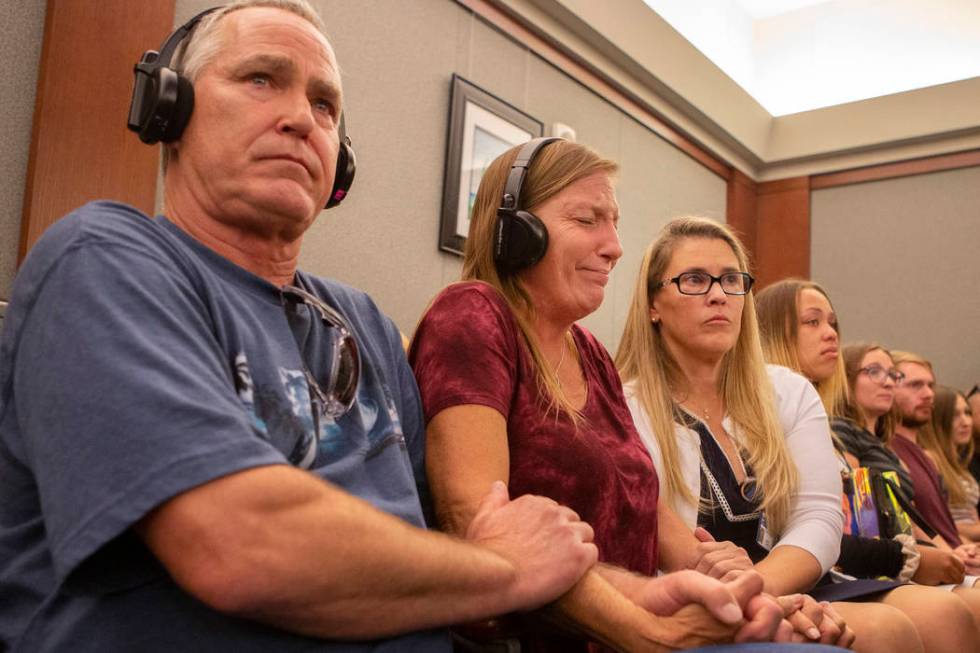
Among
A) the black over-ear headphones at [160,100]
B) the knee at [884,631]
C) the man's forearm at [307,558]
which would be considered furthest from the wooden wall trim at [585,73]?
the man's forearm at [307,558]

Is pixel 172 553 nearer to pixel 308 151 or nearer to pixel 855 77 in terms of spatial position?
pixel 308 151

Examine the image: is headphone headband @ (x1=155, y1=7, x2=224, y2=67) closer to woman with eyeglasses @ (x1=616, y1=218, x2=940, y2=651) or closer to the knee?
woman with eyeglasses @ (x1=616, y1=218, x2=940, y2=651)

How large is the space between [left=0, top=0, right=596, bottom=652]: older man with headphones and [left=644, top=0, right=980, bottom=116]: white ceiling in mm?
3543

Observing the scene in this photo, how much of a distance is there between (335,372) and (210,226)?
231mm

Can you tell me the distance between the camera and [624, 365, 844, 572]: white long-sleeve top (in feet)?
5.36

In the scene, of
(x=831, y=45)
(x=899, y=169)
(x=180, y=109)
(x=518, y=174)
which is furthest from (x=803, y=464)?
(x=831, y=45)

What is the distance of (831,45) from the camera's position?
4.54 metres

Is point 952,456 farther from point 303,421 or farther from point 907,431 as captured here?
point 303,421

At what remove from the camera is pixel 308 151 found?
1008 millimetres

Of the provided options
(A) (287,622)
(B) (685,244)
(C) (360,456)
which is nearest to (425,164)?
(B) (685,244)

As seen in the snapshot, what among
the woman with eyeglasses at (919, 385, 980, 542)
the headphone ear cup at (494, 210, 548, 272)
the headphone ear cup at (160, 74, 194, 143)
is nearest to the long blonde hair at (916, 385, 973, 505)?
the woman with eyeglasses at (919, 385, 980, 542)

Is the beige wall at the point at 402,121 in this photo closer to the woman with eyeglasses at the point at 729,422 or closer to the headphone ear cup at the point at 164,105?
the woman with eyeglasses at the point at 729,422

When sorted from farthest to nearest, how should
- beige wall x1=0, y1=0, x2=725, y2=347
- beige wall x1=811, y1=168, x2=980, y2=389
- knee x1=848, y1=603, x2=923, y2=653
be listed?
beige wall x1=811, y1=168, x2=980, y2=389
beige wall x1=0, y1=0, x2=725, y2=347
knee x1=848, y1=603, x2=923, y2=653

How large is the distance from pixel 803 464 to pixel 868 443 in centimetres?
78
